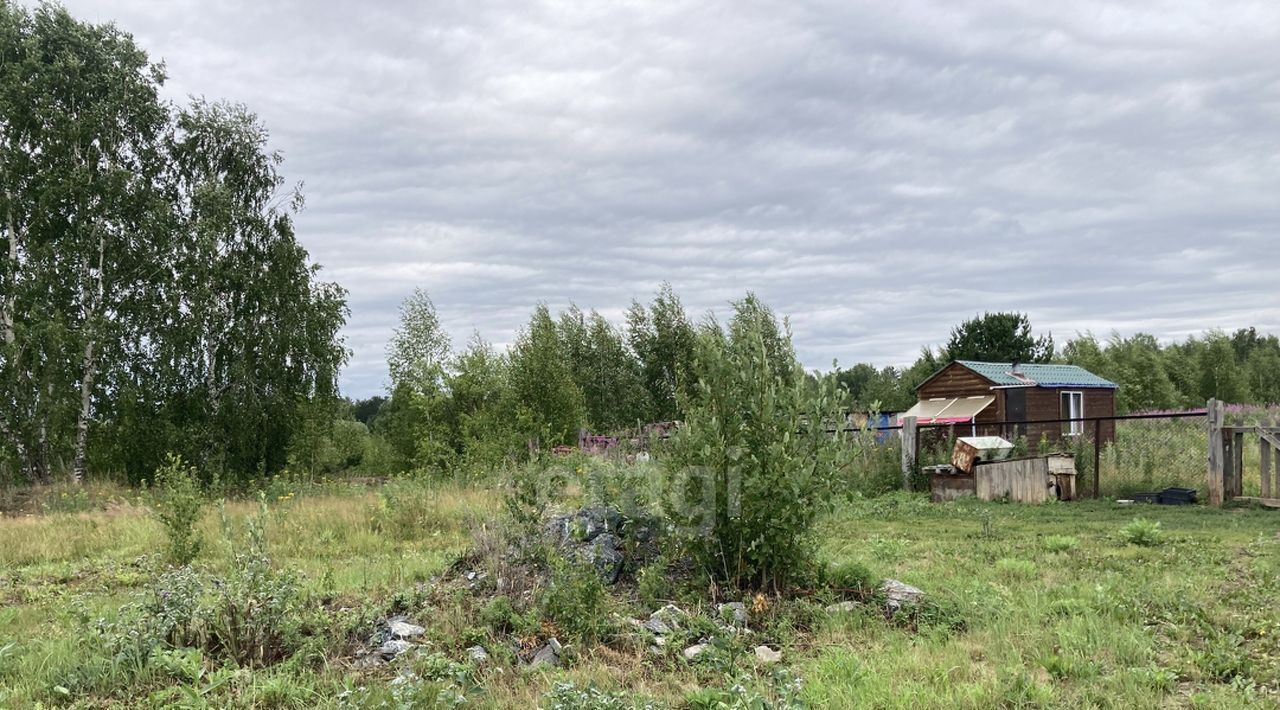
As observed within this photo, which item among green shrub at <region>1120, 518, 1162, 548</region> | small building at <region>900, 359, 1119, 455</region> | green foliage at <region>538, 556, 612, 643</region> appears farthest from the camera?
small building at <region>900, 359, 1119, 455</region>

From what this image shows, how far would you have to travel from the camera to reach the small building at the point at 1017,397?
25703 mm

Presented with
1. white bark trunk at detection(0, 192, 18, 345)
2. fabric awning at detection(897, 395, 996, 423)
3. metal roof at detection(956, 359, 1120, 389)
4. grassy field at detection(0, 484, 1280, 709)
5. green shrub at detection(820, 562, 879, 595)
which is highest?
white bark trunk at detection(0, 192, 18, 345)

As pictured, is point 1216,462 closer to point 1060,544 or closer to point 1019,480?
point 1019,480

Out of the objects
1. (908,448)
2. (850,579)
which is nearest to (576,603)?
(850,579)

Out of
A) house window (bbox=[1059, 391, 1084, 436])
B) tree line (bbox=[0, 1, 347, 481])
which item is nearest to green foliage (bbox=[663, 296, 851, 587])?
tree line (bbox=[0, 1, 347, 481])

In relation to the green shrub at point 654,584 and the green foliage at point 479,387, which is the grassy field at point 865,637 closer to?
the green shrub at point 654,584

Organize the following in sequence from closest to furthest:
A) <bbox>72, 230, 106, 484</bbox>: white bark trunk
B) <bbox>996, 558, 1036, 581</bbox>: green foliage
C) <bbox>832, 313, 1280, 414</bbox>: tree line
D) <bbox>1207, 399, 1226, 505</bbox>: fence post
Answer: <bbox>996, 558, 1036, 581</bbox>: green foliage < <bbox>1207, 399, 1226, 505</bbox>: fence post < <bbox>72, 230, 106, 484</bbox>: white bark trunk < <bbox>832, 313, 1280, 414</bbox>: tree line

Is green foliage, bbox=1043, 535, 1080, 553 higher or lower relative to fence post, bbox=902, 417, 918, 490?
lower

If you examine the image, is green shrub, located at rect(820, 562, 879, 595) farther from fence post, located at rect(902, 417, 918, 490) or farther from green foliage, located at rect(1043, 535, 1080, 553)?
fence post, located at rect(902, 417, 918, 490)

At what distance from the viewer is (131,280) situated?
61.6ft

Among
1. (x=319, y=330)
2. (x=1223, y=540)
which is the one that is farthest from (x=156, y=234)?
(x=1223, y=540)

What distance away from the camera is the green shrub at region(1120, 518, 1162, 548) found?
830cm

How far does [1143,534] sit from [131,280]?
20.4 metres

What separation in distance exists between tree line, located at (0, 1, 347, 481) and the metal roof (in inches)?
810
